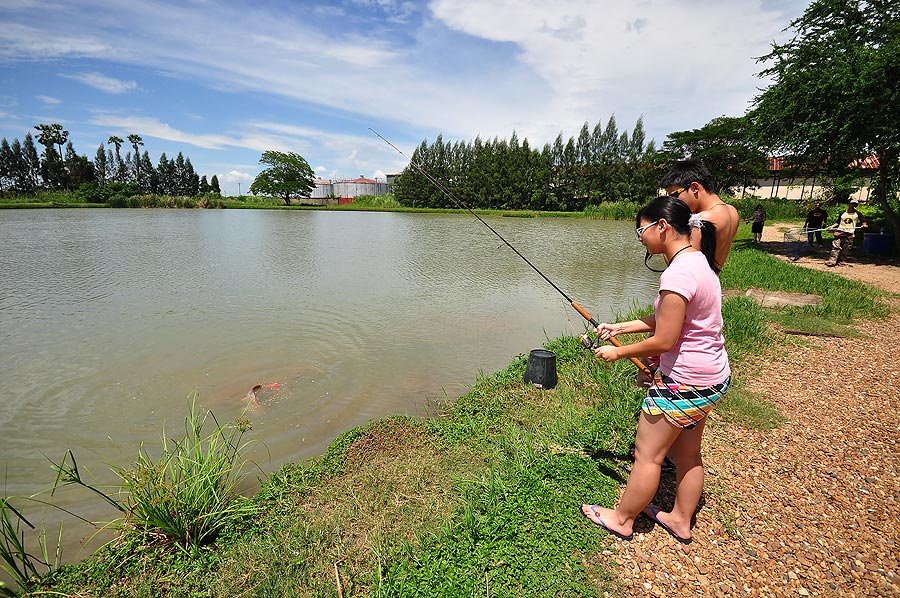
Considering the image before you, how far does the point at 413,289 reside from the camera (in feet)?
33.9

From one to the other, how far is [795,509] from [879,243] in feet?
51.1

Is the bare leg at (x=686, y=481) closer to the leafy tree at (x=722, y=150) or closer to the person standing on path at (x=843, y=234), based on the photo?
the person standing on path at (x=843, y=234)

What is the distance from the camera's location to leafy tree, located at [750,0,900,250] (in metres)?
10.4

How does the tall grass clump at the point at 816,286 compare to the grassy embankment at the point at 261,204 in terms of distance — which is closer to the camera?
the tall grass clump at the point at 816,286

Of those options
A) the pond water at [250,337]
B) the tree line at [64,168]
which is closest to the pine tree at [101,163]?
the tree line at [64,168]

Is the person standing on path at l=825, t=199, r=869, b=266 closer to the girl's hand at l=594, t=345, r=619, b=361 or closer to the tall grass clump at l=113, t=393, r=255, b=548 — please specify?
the girl's hand at l=594, t=345, r=619, b=361

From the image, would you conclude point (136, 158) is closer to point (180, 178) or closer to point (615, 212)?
point (180, 178)

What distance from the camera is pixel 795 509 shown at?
2.60 meters

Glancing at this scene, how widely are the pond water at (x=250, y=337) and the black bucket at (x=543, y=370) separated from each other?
0.95m

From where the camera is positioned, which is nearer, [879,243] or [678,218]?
[678,218]

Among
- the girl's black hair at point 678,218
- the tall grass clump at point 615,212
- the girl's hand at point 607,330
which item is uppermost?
the tall grass clump at point 615,212

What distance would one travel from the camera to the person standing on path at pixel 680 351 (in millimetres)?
1985

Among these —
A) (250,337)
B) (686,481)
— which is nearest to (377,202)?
(250,337)

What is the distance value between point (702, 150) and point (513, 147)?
2109 cm
